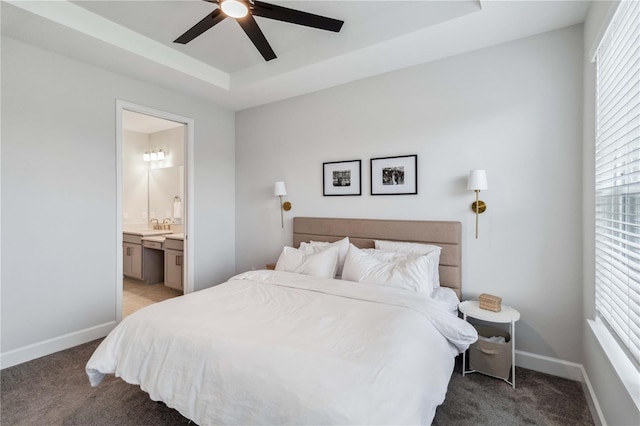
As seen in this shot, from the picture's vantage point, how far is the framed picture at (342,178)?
3.42 meters

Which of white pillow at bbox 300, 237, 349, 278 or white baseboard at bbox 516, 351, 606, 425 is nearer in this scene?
white baseboard at bbox 516, 351, 606, 425

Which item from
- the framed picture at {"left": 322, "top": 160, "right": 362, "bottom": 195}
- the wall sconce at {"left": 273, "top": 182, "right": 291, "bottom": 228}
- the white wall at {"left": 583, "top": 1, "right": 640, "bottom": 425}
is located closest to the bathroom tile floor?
the wall sconce at {"left": 273, "top": 182, "right": 291, "bottom": 228}

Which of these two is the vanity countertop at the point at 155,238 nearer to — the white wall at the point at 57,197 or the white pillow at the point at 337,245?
the white wall at the point at 57,197

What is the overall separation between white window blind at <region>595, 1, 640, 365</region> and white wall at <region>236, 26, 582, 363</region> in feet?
1.41

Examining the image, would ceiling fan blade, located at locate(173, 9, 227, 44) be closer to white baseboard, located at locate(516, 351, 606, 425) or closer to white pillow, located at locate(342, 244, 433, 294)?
white pillow, located at locate(342, 244, 433, 294)

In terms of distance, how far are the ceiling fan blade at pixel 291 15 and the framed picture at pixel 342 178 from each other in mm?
1537

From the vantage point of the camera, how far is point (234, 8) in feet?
6.39

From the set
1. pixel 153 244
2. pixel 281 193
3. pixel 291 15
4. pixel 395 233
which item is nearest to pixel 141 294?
pixel 153 244

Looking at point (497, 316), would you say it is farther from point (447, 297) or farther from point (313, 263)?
point (313, 263)

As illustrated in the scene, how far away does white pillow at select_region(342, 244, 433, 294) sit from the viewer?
241 cm

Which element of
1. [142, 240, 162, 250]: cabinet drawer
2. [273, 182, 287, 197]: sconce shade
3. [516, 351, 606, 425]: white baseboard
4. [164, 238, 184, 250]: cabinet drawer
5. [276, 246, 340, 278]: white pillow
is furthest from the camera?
[142, 240, 162, 250]: cabinet drawer

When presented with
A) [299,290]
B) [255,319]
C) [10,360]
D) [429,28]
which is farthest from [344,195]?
[10,360]

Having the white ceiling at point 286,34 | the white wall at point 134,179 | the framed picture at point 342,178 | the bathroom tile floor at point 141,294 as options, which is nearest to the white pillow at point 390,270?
the framed picture at point 342,178

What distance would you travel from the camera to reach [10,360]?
254 cm
